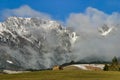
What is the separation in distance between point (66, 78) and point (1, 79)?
1298cm

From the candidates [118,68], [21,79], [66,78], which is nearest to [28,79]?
[21,79]

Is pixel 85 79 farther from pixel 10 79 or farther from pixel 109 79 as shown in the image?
pixel 10 79

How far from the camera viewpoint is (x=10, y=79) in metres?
80.2

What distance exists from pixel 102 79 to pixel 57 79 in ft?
28.9

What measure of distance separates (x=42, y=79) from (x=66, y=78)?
19.8ft

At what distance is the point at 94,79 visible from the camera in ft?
261

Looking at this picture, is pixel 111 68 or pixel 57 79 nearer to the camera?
pixel 57 79

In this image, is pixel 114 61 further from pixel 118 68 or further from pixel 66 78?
pixel 66 78

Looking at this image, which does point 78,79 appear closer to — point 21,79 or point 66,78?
point 66,78

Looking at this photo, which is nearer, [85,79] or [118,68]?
[85,79]

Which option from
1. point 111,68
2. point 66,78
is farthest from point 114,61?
point 66,78

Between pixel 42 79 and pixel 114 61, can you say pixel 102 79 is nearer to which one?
pixel 42 79

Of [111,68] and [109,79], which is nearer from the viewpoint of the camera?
[109,79]

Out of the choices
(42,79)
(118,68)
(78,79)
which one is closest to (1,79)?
(42,79)
